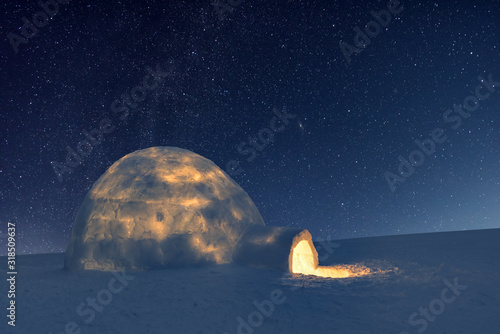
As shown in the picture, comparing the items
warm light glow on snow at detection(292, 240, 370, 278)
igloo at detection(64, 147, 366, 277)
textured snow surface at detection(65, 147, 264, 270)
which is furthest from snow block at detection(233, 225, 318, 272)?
warm light glow on snow at detection(292, 240, 370, 278)

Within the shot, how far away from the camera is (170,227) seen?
448 inches

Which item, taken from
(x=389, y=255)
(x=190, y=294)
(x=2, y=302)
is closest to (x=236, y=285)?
(x=190, y=294)

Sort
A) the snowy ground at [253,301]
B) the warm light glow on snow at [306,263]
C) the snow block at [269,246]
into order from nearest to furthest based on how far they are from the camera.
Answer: the snowy ground at [253,301] → the snow block at [269,246] → the warm light glow on snow at [306,263]

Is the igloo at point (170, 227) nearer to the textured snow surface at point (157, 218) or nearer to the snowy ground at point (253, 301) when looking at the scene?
the textured snow surface at point (157, 218)

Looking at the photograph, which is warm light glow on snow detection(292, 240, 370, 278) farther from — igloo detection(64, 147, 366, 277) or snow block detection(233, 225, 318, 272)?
snow block detection(233, 225, 318, 272)

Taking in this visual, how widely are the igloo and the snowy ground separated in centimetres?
55

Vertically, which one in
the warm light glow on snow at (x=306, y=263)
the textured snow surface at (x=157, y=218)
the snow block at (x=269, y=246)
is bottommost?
the warm light glow on snow at (x=306, y=263)

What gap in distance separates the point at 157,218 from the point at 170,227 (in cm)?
44

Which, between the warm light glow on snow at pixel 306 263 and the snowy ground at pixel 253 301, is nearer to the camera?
the snowy ground at pixel 253 301

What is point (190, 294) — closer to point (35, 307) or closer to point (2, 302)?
point (35, 307)

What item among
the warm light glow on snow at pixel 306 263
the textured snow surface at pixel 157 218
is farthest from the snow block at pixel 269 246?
the warm light glow on snow at pixel 306 263

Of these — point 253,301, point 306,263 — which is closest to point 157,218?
point 253,301

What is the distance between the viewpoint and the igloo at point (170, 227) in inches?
443

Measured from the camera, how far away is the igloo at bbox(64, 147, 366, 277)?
1126 cm
